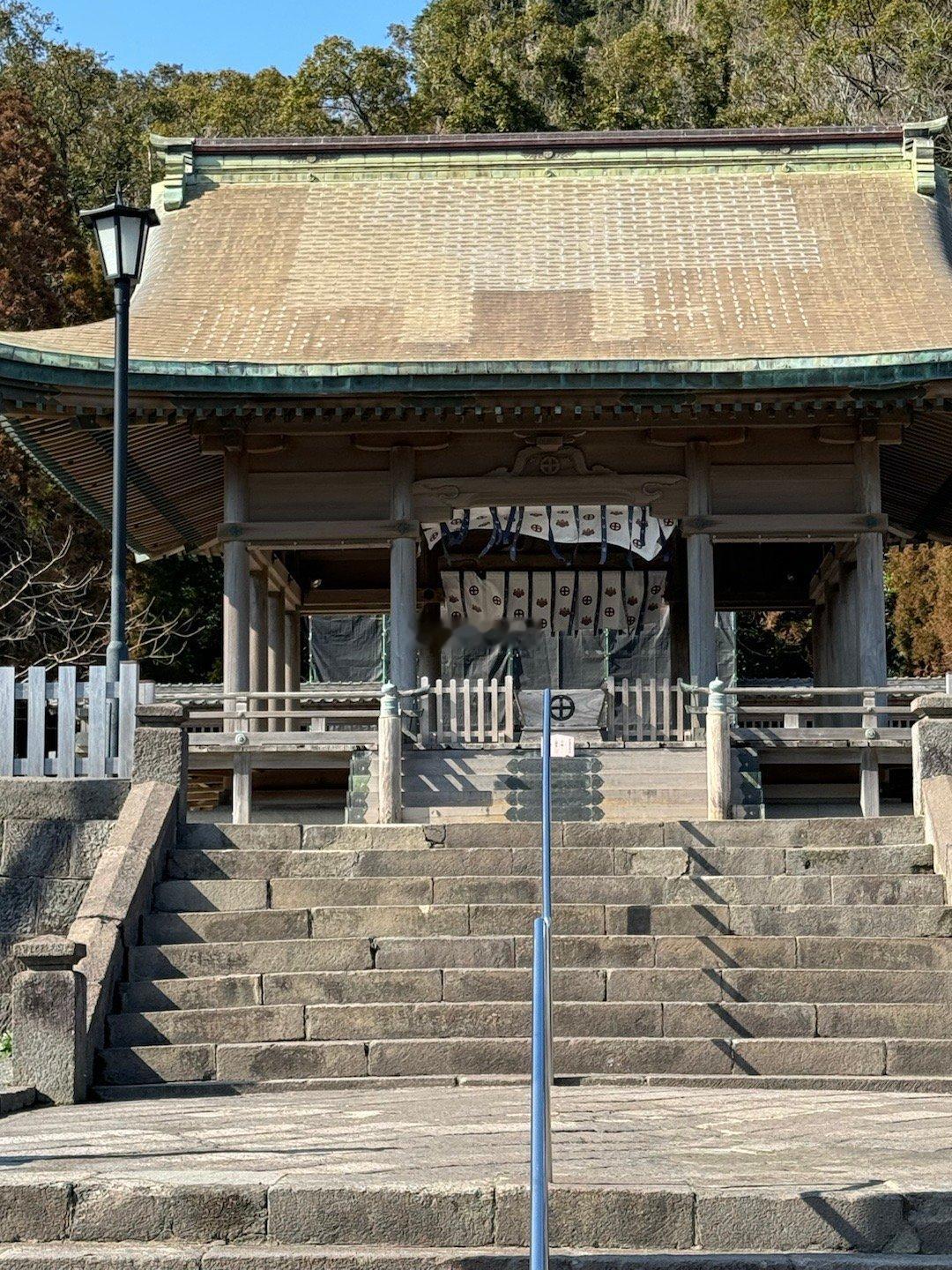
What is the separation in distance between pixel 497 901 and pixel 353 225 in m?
10.3

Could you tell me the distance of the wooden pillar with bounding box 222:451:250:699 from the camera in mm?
15609

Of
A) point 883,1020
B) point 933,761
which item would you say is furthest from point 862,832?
point 883,1020

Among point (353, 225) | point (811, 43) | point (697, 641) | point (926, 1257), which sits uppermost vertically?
point (811, 43)

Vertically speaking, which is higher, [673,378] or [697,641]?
[673,378]

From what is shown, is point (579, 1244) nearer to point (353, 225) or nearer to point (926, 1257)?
point (926, 1257)

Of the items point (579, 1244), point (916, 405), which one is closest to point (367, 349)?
point (916, 405)

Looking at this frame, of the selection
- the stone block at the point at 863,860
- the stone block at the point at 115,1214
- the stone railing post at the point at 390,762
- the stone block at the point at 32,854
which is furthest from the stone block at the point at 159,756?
the stone block at the point at 115,1214

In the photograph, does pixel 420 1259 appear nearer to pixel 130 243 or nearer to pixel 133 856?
pixel 133 856

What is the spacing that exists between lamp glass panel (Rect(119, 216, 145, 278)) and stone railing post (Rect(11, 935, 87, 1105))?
539cm

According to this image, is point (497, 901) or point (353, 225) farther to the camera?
point (353, 225)

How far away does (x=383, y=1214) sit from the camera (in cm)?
653

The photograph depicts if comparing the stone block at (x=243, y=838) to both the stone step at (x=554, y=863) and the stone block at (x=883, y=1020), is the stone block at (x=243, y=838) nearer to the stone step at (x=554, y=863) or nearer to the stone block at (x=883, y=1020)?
the stone step at (x=554, y=863)

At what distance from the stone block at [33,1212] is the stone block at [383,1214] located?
85 cm

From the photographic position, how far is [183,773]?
11.9m
